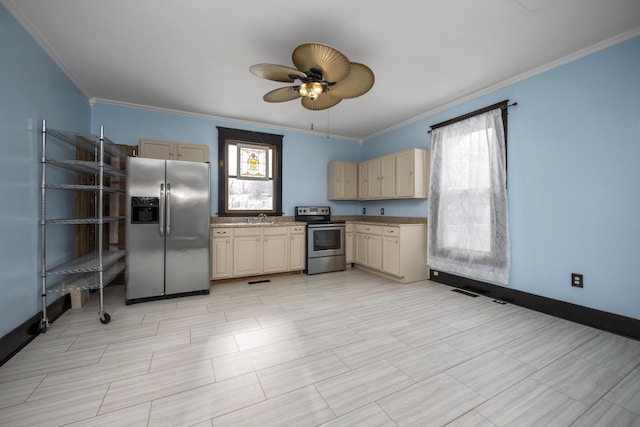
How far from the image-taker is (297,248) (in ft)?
15.3

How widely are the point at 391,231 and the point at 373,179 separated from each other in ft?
4.36

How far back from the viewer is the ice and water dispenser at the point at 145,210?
10.5ft

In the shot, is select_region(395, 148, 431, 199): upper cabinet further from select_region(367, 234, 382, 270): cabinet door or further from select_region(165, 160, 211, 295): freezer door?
select_region(165, 160, 211, 295): freezer door

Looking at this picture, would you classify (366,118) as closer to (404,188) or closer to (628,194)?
(404,188)

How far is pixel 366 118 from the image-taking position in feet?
Result: 15.2

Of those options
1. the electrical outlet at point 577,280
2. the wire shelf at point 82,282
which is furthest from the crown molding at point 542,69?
the wire shelf at point 82,282

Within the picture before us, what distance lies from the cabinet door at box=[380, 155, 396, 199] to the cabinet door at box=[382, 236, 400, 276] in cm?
88

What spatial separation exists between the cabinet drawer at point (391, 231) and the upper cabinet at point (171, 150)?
3282mm

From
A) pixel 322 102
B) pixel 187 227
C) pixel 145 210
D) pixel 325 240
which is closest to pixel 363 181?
pixel 325 240

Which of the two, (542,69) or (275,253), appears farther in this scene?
(275,253)

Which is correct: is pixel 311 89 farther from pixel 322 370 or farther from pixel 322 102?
pixel 322 370

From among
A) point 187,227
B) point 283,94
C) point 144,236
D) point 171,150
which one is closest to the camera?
point 283,94

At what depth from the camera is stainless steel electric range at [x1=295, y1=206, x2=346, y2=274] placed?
4.71m

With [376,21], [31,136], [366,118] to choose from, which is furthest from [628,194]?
[31,136]
